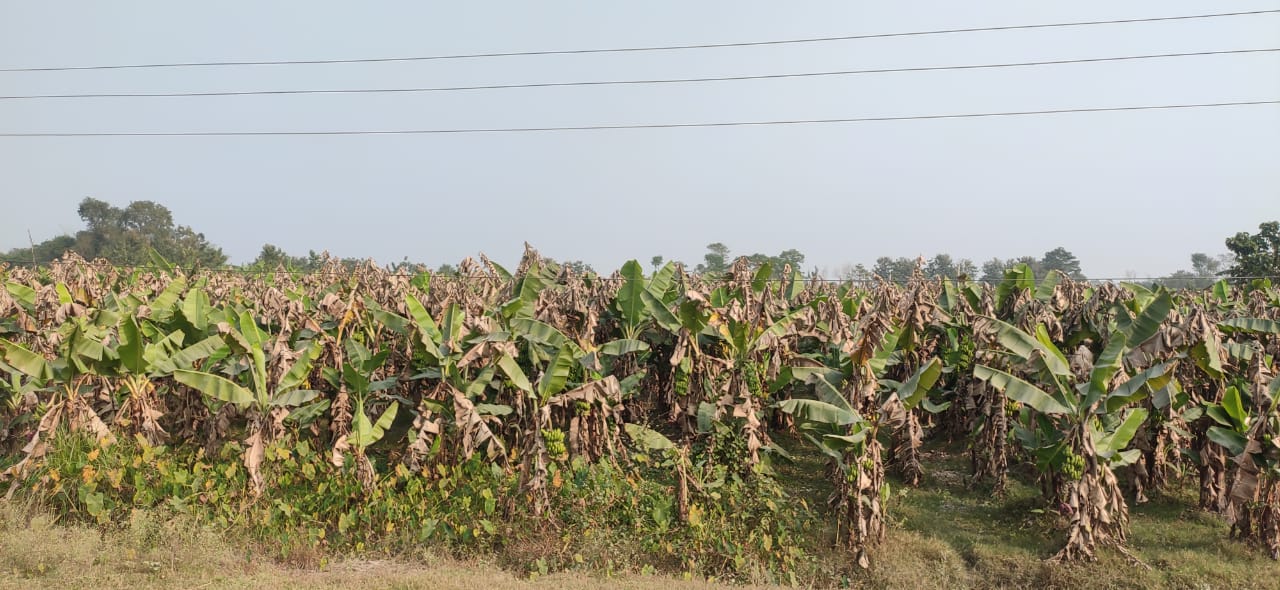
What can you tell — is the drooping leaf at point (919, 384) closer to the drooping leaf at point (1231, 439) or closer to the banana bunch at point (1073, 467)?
the banana bunch at point (1073, 467)

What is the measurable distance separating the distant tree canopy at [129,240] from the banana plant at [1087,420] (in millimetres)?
33712

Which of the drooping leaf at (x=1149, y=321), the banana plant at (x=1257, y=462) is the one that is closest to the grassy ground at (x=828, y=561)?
the banana plant at (x=1257, y=462)

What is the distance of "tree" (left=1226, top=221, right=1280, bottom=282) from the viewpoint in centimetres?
2795

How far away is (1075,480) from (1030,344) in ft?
4.49

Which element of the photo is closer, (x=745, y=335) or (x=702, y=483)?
(x=702, y=483)

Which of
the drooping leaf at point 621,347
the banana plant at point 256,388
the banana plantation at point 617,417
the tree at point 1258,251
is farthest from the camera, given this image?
the tree at point 1258,251

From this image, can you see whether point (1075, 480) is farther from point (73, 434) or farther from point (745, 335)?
point (73, 434)

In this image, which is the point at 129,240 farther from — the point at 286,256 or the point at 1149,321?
the point at 1149,321

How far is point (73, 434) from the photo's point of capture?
26.5ft

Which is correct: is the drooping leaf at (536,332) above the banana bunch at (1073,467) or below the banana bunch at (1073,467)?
above

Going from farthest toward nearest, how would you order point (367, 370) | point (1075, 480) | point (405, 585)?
point (367, 370), point (1075, 480), point (405, 585)

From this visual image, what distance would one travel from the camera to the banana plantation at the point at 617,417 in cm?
730

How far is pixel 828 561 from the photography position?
24.3 feet

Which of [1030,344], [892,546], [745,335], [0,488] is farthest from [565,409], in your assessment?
[0,488]
